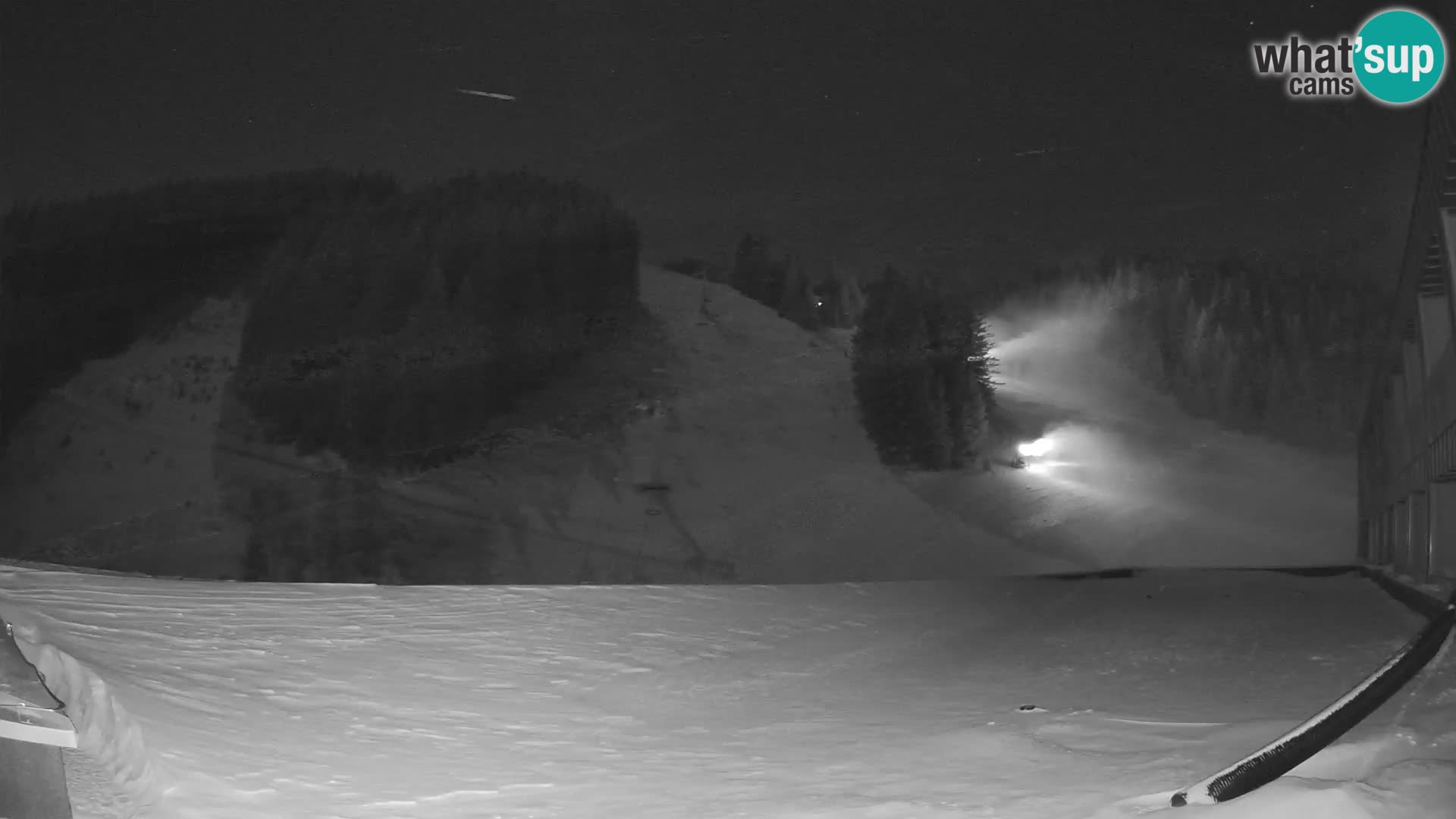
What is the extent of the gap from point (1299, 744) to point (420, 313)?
563 cm

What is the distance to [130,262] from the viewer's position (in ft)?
20.9

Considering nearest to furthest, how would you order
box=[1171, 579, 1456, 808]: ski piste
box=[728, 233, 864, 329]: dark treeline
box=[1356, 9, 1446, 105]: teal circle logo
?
1. box=[1171, 579, 1456, 808]: ski piste
2. box=[1356, 9, 1446, 105]: teal circle logo
3. box=[728, 233, 864, 329]: dark treeline

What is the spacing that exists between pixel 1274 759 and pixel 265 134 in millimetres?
6071

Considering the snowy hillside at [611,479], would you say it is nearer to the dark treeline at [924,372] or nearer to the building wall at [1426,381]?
the dark treeline at [924,372]

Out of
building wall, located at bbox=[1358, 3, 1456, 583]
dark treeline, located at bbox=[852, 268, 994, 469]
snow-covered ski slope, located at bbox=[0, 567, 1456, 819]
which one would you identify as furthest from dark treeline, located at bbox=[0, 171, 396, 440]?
building wall, located at bbox=[1358, 3, 1456, 583]

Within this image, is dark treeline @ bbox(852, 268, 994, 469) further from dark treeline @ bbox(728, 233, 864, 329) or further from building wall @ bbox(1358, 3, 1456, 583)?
building wall @ bbox(1358, 3, 1456, 583)

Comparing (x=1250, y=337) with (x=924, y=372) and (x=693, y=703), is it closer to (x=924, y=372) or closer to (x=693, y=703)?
(x=924, y=372)

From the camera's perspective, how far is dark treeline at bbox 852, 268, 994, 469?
6.11 meters

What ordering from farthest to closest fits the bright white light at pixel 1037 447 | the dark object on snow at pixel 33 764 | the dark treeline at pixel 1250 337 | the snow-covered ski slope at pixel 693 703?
the bright white light at pixel 1037 447
the dark treeline at pixel 1250 337
the snow-covered ski slope at pixel 693 703
the dark object on snow at pixel 33 764

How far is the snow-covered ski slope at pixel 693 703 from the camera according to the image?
160cm

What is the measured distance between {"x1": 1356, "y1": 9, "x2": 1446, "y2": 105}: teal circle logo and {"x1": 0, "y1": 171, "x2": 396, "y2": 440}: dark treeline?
194 inches

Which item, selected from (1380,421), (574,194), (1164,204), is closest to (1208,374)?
(1164,204)

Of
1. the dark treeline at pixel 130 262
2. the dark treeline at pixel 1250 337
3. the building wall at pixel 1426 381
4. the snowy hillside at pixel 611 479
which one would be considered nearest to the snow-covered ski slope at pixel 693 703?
the building wall at pixel 1426 381

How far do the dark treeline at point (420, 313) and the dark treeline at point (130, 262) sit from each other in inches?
6.6
